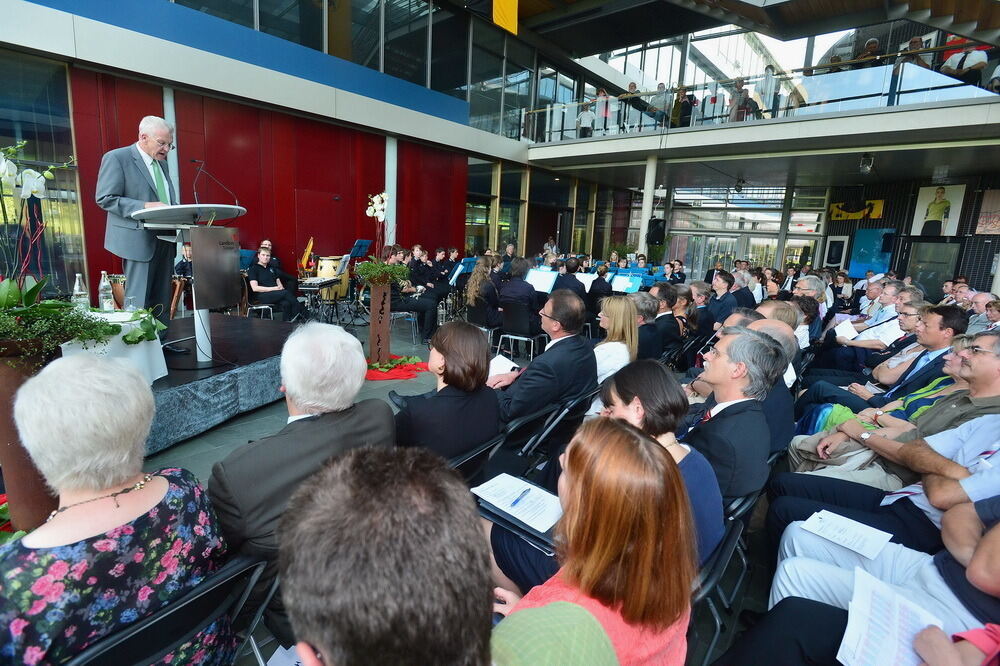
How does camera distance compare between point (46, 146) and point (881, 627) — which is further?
point (46, 146)

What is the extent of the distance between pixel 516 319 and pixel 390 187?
660 cm

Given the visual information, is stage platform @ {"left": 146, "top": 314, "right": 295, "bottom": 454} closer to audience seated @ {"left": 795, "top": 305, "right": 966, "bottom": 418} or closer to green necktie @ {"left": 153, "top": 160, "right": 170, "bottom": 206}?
green necktie @ {"left": 153, "top": 160, "right": 170, "bottom": 206}

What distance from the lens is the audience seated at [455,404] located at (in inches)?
78.7

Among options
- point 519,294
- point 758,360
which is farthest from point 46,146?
point 758,360

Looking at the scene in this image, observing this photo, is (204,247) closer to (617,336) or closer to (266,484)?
(266,484)

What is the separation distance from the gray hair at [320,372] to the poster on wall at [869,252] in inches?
634

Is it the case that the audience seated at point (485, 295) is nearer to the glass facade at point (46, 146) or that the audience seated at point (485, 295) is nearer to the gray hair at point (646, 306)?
the gray hair at point (646, 306)

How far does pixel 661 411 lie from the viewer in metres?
1.73

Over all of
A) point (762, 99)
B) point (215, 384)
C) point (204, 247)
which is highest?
point (762, 99)

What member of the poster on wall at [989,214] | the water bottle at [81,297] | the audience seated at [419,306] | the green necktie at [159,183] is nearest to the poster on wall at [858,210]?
the poster on wall at [989,214]

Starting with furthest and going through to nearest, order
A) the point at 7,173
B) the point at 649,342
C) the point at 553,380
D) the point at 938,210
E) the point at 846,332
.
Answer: the point at 938,210, the point at 846,332, the point at 649,342, the point at 553,380, the point at 7,173

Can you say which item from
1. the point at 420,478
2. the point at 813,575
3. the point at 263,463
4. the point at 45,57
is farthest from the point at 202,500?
the point at 45,57

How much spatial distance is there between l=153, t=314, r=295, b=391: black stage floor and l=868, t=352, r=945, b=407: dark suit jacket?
176 inches

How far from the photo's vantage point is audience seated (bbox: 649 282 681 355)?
177 inches
